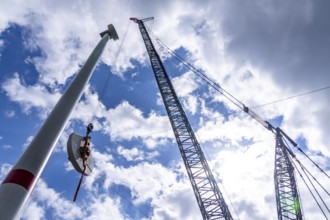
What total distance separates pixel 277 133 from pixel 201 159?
1775 cm

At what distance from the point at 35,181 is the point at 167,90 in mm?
35423

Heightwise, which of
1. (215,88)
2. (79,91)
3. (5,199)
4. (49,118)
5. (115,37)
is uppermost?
(215,88)

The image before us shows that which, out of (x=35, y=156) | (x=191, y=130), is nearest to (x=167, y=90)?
(x=191, y=130)

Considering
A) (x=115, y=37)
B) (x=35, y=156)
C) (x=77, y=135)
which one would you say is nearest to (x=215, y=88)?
(x=115, y=37)

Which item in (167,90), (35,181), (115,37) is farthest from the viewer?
(167,90)

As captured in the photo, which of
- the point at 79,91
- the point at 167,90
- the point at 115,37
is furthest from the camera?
the point at 167,90

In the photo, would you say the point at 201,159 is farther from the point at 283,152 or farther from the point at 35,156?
the point at 35,156

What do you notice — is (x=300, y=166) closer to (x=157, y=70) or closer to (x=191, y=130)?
(x=191, y=130)

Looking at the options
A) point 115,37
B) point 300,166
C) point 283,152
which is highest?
point 283,152

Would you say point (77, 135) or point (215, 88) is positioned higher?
point (215, 88)

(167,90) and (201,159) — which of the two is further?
(167,90)

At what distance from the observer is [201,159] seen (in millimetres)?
35719

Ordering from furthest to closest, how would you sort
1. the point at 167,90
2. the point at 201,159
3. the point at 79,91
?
the point at 167,90 < the point at 201,159 < the point at 79,91

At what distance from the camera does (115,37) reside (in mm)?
13875
